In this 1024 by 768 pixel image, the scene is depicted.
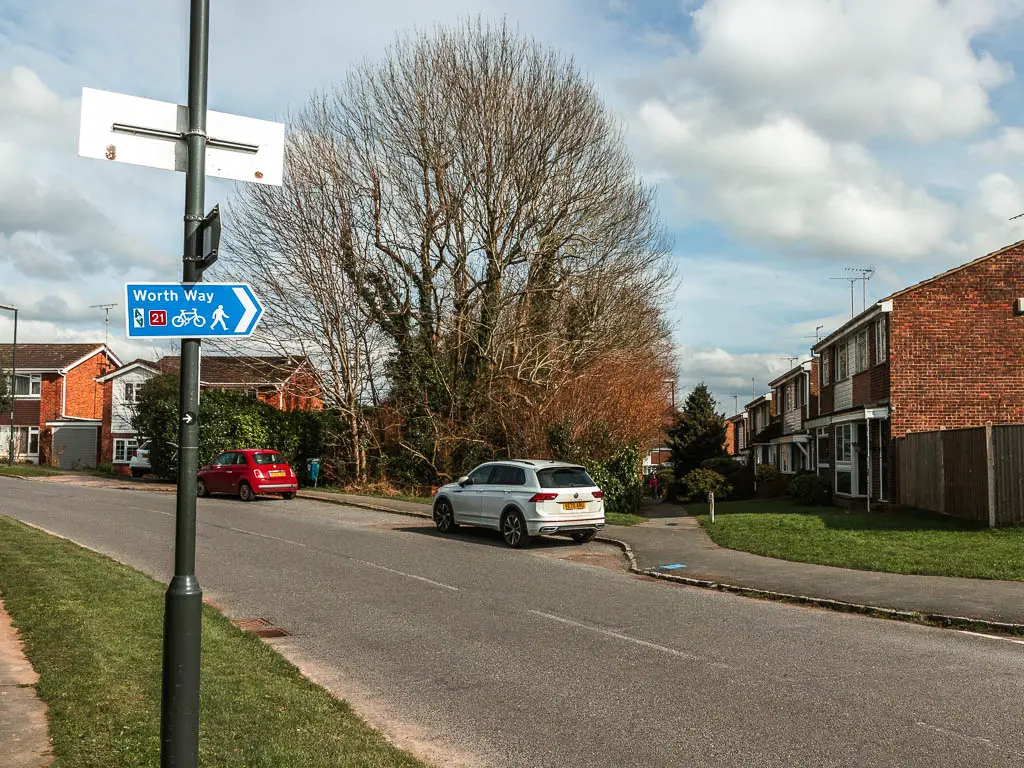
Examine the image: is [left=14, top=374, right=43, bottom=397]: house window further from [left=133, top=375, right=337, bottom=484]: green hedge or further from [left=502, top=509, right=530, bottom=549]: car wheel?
[left=502, top=509, right=530, bottom=549]: car wheel

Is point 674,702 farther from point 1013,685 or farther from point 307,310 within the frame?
point 307,310

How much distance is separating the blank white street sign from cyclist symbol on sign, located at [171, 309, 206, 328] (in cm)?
77

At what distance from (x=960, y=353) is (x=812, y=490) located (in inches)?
314

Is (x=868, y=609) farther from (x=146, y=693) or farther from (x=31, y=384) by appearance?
(x=31, y=384)

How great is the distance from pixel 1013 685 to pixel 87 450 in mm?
54831

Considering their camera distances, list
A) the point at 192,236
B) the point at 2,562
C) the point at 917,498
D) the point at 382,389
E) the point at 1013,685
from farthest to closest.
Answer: the point at 382,389, the point at 917,498, the point at 2,562, the point at 1013,685, the point at 192,236

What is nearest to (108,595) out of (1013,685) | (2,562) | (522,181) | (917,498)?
(2,562)

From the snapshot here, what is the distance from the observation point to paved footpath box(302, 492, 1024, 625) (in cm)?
1080

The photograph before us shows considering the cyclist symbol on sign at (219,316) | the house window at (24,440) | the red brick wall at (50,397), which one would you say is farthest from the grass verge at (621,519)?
the house window at (24,440)

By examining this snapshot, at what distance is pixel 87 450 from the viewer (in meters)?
54.2

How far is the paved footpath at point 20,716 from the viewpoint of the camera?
5.14 metres

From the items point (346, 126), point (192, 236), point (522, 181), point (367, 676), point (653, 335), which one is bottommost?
point (367, 676)

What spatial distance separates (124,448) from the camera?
5178cm

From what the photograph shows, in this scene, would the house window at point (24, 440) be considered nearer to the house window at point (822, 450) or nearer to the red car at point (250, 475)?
the red car at point (250, 475)
